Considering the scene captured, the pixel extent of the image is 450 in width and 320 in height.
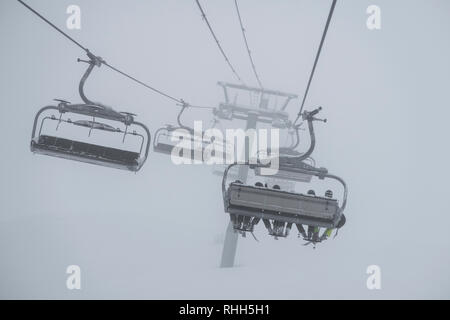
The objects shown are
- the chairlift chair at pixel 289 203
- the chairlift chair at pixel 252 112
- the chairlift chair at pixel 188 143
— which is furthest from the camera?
the chairlift chair at pixel 252 112

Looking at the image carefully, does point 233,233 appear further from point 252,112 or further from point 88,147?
point 88,147

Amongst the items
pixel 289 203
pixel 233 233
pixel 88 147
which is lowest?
pixel 233 233

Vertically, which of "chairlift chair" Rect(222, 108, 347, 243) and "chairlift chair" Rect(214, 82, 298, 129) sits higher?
"chairlift chair" Rect(214, 82, 298, 129)

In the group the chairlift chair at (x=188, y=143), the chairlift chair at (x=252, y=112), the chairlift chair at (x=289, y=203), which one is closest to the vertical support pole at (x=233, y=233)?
the chairlift chair at (x=252, y=112)

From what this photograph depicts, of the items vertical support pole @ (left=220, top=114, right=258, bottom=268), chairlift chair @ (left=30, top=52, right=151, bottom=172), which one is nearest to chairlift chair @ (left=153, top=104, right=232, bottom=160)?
chairlift chair @ (left=30, top=52, right=151, bottom=172)

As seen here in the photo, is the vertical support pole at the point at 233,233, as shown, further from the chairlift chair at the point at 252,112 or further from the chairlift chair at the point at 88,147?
the chairlift chair at the point at 88,147

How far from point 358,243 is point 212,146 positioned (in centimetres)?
3300

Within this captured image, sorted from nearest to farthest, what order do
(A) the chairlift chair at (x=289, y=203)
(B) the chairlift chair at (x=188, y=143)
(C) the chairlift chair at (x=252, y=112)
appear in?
1. (A) the chairlift chair at (x=289, y=203)
2. (B) the chairlift chair at (x=188, y=143)
3. (C) the chairlift chair at (x=252, y=112)

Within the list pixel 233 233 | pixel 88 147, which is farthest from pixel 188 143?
pixel 233 233

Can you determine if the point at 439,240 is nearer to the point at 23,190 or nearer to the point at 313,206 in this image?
the point at 313,206

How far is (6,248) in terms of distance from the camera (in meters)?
30.6

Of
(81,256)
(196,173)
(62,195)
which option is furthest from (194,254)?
(62,195)

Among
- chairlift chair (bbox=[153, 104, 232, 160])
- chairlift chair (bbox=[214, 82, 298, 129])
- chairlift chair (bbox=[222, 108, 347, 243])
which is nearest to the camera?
chairlift chair (bbox=[222, 108, 347, 243])

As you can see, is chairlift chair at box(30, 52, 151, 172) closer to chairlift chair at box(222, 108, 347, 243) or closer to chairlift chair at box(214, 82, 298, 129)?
chairlift chair at box(222, 108, 347, 243)
